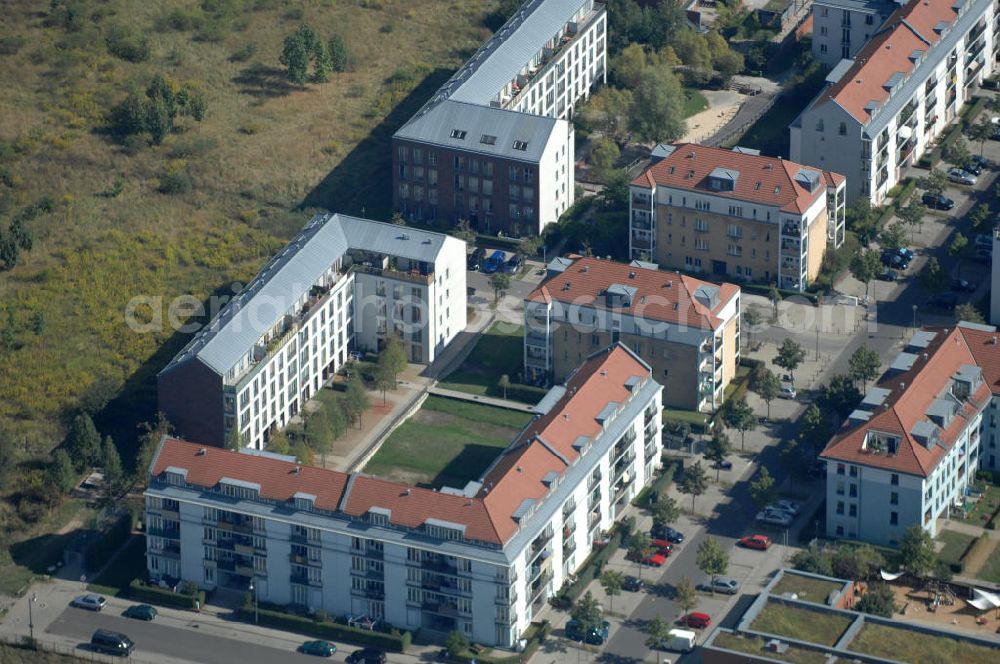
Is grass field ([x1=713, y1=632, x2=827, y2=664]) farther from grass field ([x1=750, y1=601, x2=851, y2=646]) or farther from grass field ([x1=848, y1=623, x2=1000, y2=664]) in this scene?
grass field ([x1=848, y1=623, x2=1000, y2=664])

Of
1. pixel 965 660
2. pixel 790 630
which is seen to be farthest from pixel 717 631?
pixel 965 660

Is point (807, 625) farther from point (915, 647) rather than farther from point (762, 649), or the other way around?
point (915, 647)

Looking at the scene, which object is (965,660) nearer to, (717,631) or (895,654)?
(895,654)

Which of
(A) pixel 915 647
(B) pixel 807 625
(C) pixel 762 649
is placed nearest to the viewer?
(C) pixel 762 649

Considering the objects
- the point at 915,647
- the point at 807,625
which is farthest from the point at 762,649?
the point at 915,647

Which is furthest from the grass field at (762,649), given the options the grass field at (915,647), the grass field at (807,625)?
the grass field at (915,647)

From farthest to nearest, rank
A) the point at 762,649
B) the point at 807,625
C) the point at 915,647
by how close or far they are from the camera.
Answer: the point at 807,625, the point at 915,647, the point at 762,649

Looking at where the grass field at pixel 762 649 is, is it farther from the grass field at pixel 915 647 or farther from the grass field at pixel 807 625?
the grass field at pixel 915 647
